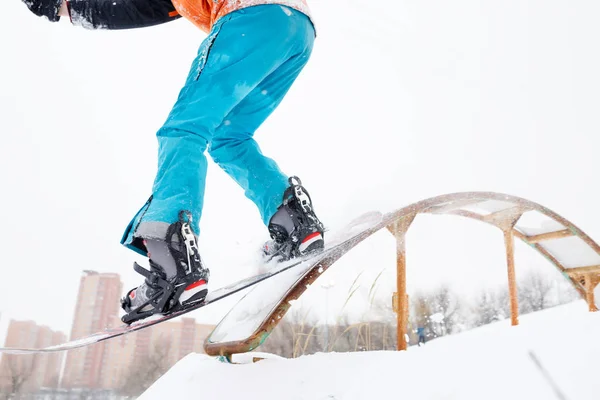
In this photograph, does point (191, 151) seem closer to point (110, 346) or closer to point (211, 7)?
point (211, 7)

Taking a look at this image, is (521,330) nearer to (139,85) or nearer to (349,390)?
(349,390)

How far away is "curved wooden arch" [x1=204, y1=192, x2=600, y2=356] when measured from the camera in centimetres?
153

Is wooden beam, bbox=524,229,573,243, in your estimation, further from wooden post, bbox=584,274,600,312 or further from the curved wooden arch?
wooden post, bbox=584,274,600,312

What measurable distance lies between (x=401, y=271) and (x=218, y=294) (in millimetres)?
1617

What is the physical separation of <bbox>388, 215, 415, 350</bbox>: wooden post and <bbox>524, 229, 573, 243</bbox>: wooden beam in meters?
1.54

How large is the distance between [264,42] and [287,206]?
2.03 feet

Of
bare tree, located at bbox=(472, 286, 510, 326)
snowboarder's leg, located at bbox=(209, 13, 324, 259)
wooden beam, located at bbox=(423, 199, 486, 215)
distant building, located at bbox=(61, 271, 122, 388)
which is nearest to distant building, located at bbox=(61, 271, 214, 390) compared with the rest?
distant building, located at bbox=(61, 271, 122, 388)

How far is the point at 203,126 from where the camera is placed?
129 cm

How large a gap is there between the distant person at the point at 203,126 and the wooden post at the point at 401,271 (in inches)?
45.9

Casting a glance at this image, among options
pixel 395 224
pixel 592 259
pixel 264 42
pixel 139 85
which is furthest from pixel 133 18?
pixel 139 85

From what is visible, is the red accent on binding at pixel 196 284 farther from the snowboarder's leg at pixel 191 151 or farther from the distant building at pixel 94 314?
the distant building at pixel 94 314

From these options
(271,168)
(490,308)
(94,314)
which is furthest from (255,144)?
(490,308)

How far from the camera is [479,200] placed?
280 centimetres

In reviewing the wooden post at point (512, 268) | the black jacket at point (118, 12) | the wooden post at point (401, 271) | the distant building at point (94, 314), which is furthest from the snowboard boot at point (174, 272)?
the distant building at point (94, 314)
